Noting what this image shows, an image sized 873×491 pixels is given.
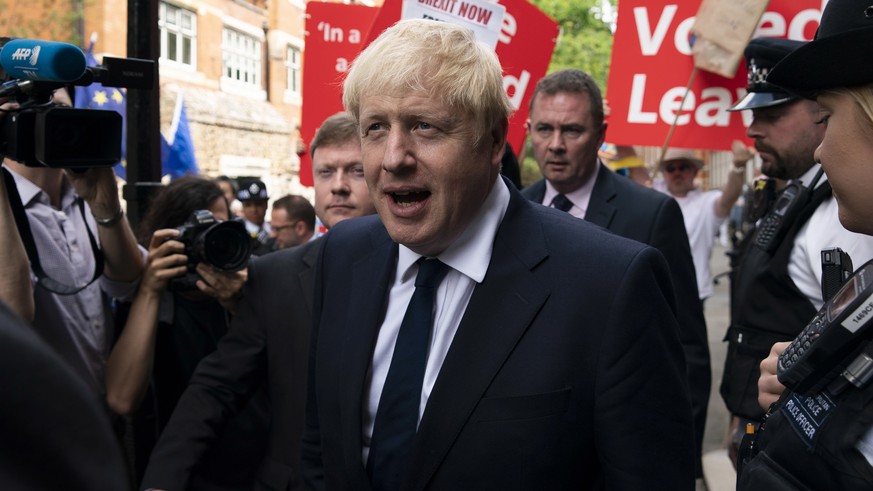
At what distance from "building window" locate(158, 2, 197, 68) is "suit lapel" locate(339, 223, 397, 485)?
20.7m

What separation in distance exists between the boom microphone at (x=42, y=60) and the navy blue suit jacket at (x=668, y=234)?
7.37 ft

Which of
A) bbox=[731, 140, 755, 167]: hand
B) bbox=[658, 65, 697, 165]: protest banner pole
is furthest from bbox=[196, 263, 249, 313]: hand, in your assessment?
bbox=[731, 140, 755, 167]: hand

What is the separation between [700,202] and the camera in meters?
7.16

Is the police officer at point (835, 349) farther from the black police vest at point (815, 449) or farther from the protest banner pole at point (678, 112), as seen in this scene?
the protest banner pole at point (678, 112)

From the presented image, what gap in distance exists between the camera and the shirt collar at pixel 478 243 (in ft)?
6.55

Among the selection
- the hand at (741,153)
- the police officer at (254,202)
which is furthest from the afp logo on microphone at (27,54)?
the police officer at (254,202)

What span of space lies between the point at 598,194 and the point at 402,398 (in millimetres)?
2258

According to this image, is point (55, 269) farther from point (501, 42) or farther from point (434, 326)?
point (501, 42)

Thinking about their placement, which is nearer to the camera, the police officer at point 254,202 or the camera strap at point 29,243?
the camera strap at point 29,243

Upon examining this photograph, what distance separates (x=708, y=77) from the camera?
5.34 m

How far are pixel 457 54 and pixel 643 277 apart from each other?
0.63 metres

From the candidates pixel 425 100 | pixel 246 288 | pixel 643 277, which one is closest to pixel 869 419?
pixel 643 277

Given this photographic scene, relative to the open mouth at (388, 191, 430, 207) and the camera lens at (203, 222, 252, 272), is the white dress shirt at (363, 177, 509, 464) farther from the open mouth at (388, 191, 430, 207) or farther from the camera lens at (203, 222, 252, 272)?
the camera lens at (203, 222, 252, 272)

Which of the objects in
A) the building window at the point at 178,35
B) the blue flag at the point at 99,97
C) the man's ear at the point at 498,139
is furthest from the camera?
the building window at the point at 178,35
